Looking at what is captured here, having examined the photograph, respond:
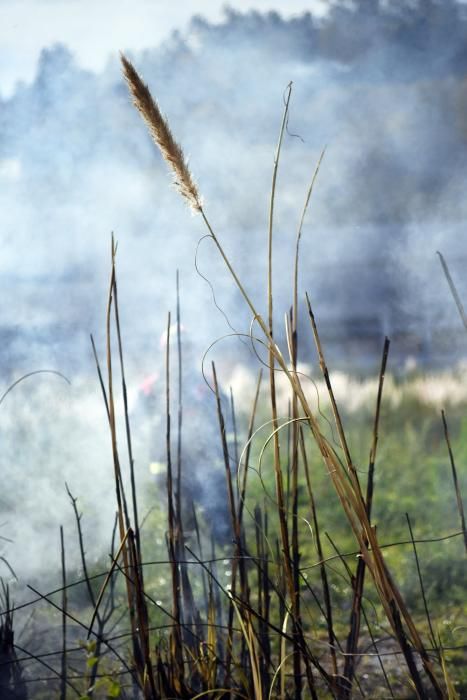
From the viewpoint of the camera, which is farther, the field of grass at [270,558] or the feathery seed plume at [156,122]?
the field of grass at [270,558]

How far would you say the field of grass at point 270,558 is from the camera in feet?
3.71

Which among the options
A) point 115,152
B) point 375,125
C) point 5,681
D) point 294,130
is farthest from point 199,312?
point 5,681

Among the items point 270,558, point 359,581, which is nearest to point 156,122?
point 359,581

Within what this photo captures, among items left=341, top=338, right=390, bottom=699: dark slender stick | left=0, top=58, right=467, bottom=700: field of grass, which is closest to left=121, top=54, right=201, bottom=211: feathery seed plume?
left=0, top=58, right=467, bottom=700: field of grass

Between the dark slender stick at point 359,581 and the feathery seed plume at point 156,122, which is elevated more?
the feathery seed plume at point 156,122

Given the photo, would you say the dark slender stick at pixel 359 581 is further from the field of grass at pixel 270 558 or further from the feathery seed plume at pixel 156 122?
the feathery seed plume at pixel 156 122

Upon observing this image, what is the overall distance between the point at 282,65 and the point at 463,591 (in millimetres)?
2146

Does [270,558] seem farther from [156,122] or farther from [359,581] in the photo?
[156,122]

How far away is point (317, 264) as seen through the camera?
4156 mm

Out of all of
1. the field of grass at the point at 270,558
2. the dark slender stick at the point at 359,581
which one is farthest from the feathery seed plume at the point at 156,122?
the dark slender stick at the point at 359,581

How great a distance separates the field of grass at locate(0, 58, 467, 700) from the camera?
3.71 feet

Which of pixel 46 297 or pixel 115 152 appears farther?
pixel 115 152

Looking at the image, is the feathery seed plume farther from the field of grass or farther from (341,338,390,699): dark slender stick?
(341,338,390,699): dark slender stick

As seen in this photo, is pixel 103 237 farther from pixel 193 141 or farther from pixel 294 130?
pixel 294 130
